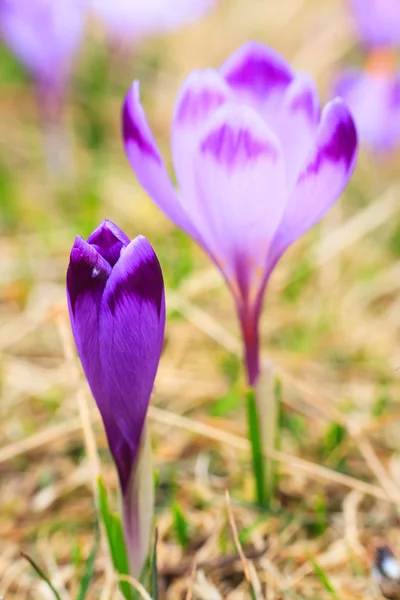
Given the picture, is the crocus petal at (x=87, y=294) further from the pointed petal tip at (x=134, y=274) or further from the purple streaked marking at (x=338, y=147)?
the purple streaked marking at (x=338, y=147)

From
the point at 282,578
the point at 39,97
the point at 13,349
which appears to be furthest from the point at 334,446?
the point at 39,97

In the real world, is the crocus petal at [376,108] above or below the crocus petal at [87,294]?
above

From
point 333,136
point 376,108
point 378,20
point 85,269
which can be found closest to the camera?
point 85,269

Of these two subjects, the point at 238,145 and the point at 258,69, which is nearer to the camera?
the point at 238,145

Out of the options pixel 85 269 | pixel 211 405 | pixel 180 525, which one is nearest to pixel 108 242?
pixel 85 269

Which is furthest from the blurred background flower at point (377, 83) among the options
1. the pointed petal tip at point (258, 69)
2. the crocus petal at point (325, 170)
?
the crocus petal at point (325, 170)

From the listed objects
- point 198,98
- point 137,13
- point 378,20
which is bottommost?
point 198,98

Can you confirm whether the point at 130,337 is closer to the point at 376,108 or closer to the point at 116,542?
the point at 116,542
